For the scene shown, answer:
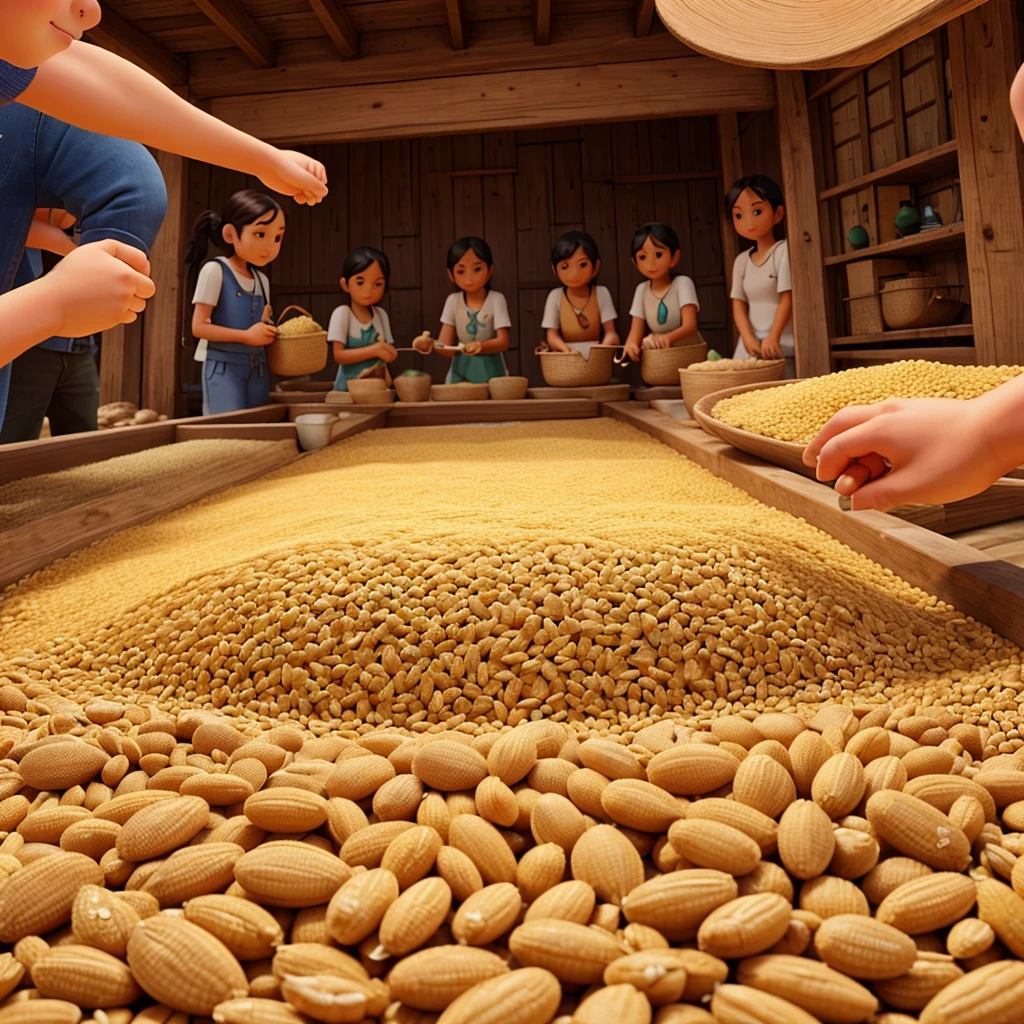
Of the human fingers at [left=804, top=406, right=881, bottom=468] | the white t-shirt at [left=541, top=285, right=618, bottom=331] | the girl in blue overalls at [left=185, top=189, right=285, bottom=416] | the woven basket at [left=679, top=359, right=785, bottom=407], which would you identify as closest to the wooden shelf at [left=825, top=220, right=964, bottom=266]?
the white t-shirt at [left=541, top=285, right=618, bottom=331]

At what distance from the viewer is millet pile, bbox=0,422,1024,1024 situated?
1.32ft

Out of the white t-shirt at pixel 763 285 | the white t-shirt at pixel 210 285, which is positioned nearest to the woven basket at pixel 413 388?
the white t-shirt at pixel 210 285

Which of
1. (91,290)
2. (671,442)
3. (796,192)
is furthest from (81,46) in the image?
(796,192)

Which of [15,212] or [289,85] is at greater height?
[289,85]

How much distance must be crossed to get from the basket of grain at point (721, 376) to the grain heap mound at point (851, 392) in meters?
0.42

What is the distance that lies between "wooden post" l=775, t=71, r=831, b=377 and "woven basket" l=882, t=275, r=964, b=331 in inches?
15.8

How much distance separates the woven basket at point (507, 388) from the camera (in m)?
2.92

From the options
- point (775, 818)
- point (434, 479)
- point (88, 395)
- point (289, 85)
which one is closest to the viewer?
point (775, 818)

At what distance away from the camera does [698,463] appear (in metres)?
1.70

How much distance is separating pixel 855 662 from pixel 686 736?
0.24m

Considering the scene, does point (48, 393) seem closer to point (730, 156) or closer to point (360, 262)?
point (360, 262)

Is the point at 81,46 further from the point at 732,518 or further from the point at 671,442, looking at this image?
the point at 671,442

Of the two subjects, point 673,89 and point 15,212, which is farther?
point 673,89

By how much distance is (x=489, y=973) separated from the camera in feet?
1.31
